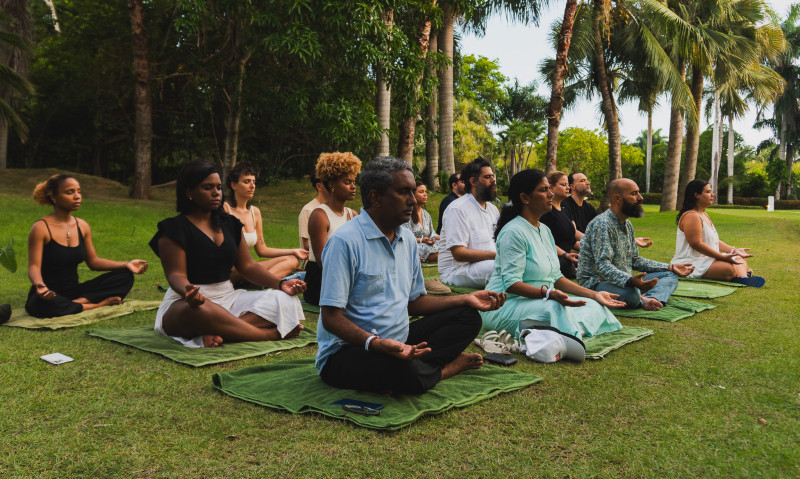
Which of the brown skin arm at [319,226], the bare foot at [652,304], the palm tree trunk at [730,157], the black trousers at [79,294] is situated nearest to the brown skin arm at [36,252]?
the black trousers at [79,294]

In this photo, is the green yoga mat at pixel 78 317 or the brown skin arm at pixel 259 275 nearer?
the brown skin arm at pixel 259 275

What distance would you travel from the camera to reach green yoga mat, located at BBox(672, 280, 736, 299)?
7.86 meters

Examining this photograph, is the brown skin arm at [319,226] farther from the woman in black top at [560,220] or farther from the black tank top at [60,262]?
the woman in black top at [560,220]

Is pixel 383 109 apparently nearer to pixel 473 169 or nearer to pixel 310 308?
pixel 473 169

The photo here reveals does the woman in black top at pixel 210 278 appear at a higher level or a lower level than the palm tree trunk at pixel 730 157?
lower

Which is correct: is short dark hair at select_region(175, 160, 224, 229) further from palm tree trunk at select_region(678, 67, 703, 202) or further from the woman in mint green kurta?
palm tree trunk at select_region(678, 67, 703, 202)

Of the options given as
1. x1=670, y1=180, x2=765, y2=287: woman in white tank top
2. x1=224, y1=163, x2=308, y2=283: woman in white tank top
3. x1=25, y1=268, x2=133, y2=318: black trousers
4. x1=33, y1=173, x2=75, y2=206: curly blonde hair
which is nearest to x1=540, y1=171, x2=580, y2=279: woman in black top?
x1=670, y1=180, x2=765, y2=287: woman in white tank top

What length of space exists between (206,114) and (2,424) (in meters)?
19.7

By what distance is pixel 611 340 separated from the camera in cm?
538

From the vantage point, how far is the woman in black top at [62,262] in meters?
6.14

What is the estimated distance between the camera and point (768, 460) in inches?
118

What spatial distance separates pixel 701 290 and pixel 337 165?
5263mm

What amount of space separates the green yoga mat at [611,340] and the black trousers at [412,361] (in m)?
1.32

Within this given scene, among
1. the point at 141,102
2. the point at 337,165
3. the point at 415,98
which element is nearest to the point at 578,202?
the point at 337,165
